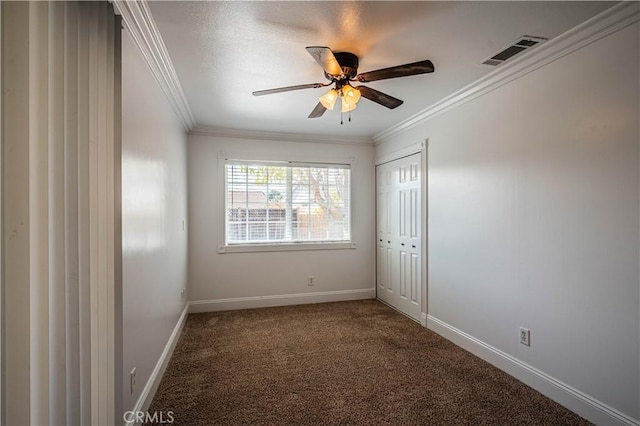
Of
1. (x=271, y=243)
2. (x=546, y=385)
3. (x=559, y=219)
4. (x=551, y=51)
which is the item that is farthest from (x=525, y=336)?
(x=271, y=243)

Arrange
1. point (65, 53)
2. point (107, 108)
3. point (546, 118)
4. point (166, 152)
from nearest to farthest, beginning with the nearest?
point (65, 53) < point (107, 108) < point (546, 118) < point (166, 152)

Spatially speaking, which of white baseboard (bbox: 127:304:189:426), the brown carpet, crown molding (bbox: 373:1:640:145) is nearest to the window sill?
the brown carpet

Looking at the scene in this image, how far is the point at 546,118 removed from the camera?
2162mm

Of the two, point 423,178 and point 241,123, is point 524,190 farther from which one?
point 241,123

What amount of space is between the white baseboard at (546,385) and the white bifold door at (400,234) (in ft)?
2.60

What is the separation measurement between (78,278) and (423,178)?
3243 millimetres

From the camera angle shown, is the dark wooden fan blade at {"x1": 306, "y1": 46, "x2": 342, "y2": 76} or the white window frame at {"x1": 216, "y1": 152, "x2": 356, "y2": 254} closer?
the dark wooden fan blade at {"x1": 306, "y1": 46, "x2": 342, "y2": 76}

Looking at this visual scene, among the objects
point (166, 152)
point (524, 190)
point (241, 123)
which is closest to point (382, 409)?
point (524, 190)

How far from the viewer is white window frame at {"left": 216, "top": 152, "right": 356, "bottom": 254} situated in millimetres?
4086

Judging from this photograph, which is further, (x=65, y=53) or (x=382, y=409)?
(x=382, y=409)

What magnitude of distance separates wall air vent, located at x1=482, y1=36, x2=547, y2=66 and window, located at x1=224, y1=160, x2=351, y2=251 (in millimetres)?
2487

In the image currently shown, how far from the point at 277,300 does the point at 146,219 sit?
2.54m

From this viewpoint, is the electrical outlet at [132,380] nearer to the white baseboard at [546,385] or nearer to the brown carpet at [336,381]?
the brown carpet at [336,381]

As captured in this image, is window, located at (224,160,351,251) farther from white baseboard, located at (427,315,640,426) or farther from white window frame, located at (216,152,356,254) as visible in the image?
white baseboard, located at (427,315,640,426)
